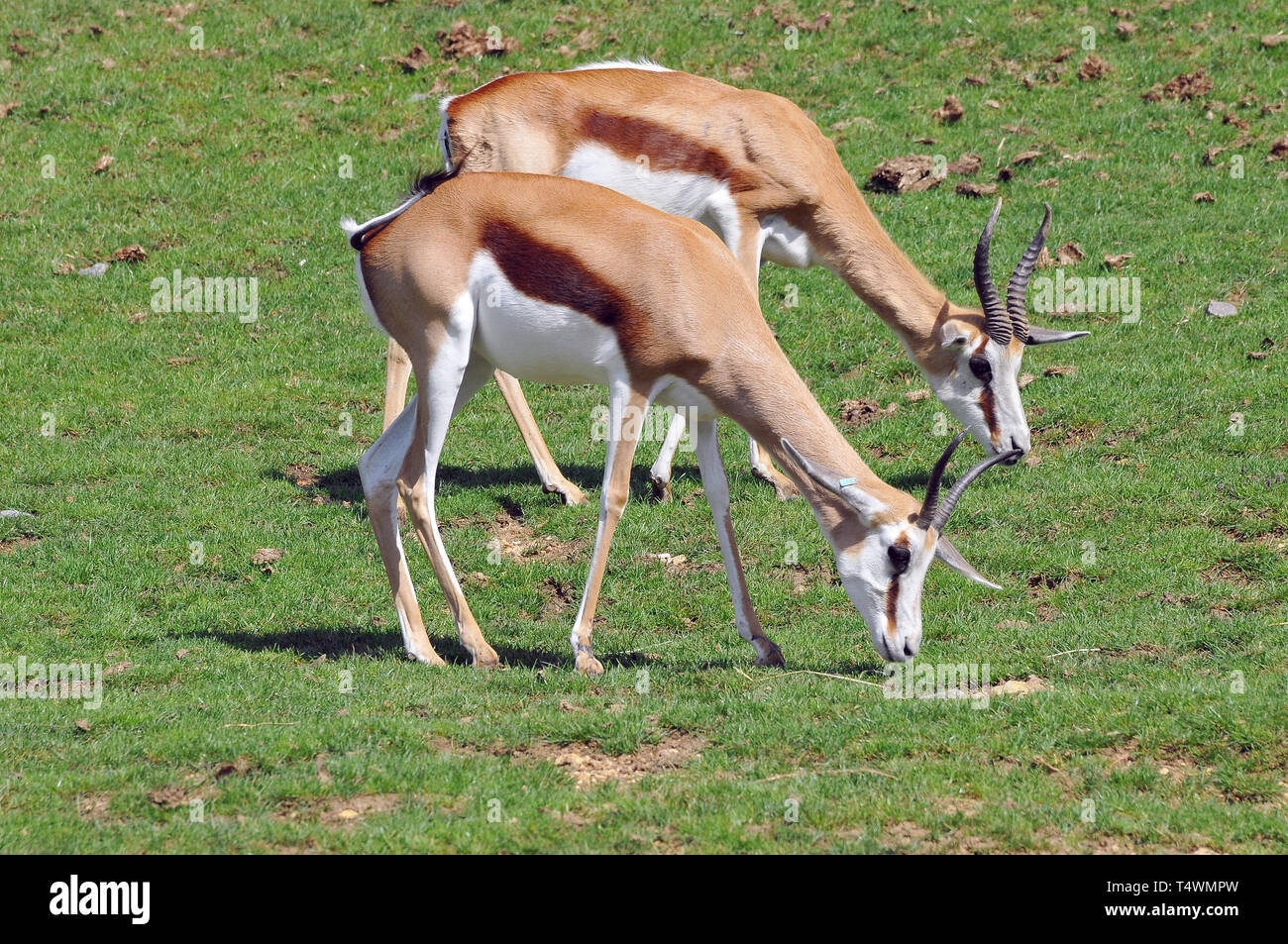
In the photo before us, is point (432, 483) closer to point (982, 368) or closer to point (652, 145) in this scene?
point (652, 145)

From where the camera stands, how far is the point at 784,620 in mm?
9562

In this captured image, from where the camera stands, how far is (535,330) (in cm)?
853

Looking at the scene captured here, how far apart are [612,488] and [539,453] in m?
3.15

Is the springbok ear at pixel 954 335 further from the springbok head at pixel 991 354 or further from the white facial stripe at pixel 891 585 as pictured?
the white facial stripe at pixel 891 585

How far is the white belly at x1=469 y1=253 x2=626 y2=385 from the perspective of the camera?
845 cm

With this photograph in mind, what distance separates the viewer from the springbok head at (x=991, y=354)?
10.9m

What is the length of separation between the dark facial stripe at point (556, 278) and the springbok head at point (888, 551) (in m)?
1.33

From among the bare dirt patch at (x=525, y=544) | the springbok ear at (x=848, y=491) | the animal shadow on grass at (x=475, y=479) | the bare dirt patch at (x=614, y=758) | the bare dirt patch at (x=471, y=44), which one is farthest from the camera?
the bare dirt patch at (x=471, y=44)

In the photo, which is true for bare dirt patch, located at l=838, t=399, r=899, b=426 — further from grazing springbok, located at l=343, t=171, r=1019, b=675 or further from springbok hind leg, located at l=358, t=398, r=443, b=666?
springbok hind leg, located at l=358, t=398, r=443, b=666

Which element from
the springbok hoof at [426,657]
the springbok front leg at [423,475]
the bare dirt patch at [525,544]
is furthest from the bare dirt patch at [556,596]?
the springbok hoof at [426,657]

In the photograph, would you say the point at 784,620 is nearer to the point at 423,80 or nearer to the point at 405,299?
the point at 405,299

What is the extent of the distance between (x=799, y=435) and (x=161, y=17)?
15617 millimetres

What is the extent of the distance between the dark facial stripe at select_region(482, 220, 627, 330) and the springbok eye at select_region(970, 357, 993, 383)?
3.68 meters

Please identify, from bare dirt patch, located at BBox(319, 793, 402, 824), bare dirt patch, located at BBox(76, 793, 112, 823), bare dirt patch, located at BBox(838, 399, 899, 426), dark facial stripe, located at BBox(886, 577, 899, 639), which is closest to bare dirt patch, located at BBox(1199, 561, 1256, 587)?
dark facial stripe, located at BBox(886, 577, 899, 639)
